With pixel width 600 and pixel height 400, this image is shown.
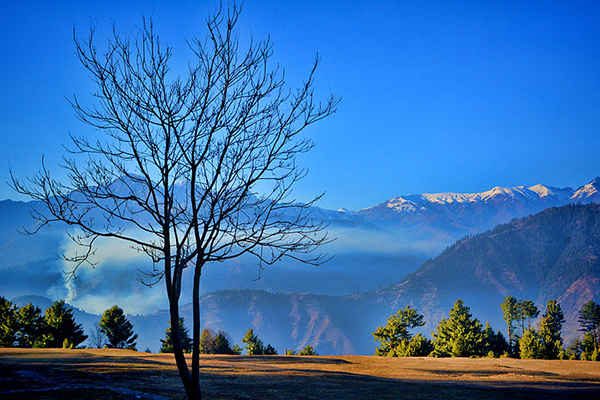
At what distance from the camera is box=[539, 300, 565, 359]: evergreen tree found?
2324 inches

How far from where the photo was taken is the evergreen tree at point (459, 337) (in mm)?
62219

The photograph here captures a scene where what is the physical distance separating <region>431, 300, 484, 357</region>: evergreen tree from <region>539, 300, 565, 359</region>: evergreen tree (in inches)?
354

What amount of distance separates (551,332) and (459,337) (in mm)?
31550

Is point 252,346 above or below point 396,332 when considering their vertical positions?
below

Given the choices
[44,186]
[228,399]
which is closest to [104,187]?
[44,186]

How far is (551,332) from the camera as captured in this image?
81938 mm

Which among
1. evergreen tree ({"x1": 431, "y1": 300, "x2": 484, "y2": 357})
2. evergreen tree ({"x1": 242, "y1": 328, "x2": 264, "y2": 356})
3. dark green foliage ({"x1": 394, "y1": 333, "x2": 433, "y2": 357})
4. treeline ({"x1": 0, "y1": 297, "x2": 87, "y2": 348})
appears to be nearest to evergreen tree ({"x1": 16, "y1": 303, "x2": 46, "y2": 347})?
treeline ({"x1": 0, "y1": 297, "x2": 87, "y2": 348})

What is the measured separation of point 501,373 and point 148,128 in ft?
94.1

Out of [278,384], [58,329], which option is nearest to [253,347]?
[58,329]

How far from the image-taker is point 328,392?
60.3ft

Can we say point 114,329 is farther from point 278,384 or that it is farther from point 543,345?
point 543,345

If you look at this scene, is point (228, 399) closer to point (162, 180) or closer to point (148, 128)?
point (162, 180)

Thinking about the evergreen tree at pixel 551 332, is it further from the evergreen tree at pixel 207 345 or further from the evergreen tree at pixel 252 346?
the evergreen tree at pixel 207 345

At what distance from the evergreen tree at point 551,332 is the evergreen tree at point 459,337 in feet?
29.5
